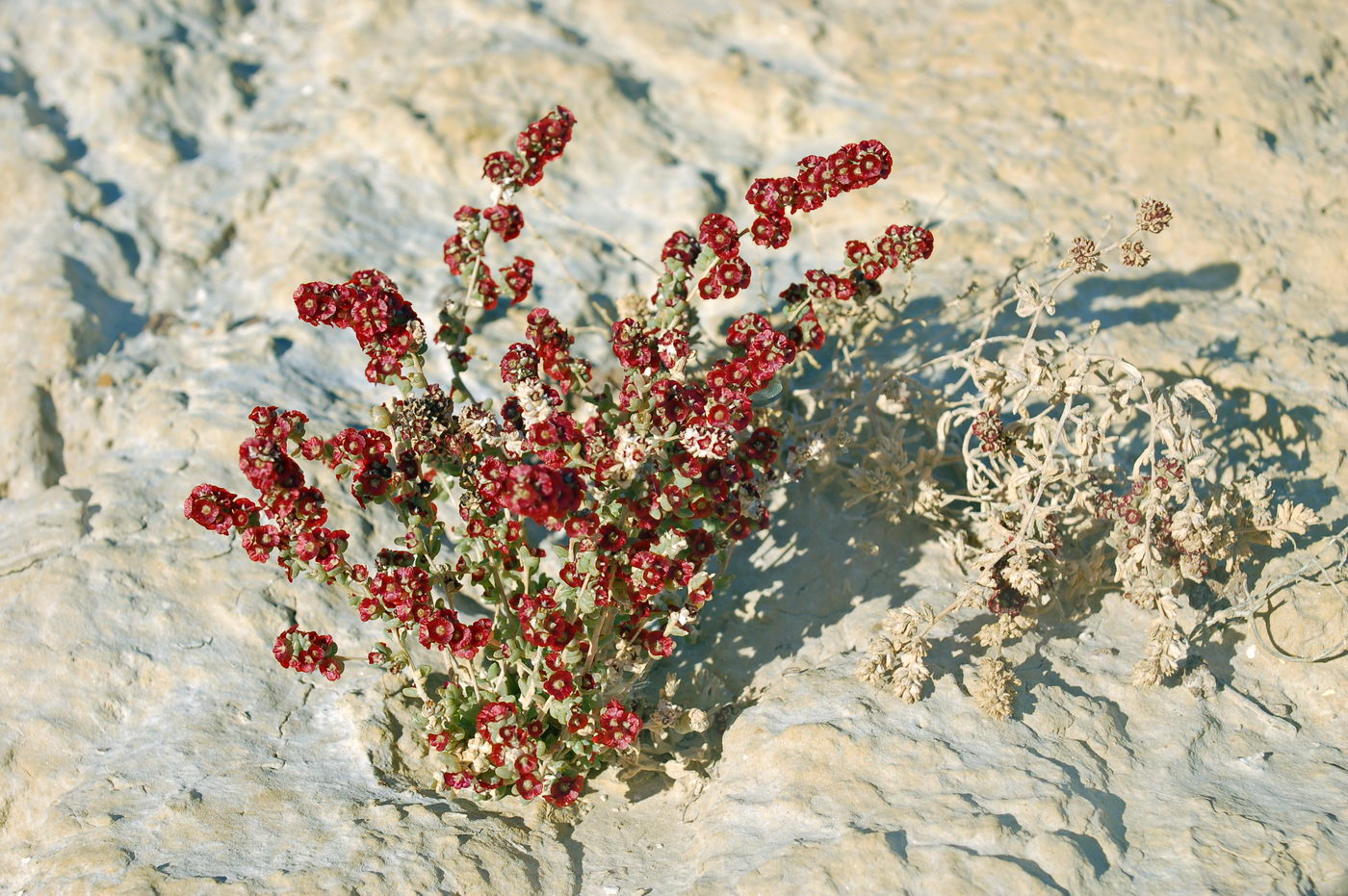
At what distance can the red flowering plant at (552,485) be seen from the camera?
9.50 feet

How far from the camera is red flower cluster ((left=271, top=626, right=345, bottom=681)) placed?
2988 mm

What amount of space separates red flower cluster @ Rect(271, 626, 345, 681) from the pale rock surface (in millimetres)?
494

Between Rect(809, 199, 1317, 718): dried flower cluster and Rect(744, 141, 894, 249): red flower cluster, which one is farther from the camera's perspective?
Rect(809, 199, 1317, 718): dried flower cluster

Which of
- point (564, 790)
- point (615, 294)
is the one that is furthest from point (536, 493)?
point (615, 294)

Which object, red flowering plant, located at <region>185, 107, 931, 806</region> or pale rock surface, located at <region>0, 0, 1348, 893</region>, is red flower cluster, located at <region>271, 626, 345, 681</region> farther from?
pale rock surface, located at <region>0, 0, 1348, 893</region>

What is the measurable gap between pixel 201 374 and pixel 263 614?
1.34 meters

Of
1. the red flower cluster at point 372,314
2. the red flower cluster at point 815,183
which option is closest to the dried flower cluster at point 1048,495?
the red flower cluster at point 815,183

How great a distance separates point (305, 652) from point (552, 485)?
96cm

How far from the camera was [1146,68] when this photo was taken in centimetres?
589

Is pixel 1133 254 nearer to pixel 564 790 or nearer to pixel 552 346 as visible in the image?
pixel 552 346

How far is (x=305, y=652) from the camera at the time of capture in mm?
3008

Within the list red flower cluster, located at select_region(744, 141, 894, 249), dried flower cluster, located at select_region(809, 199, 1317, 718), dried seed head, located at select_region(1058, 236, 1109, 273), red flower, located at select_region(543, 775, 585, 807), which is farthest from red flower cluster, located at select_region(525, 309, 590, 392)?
dried seed head, located at select_region(1058, 236, 1109, 273)

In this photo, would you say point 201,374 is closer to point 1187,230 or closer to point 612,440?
point 612,440

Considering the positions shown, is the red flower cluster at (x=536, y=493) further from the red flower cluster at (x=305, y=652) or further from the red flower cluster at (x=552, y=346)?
the red flower cluster at (x=305, y=652)
